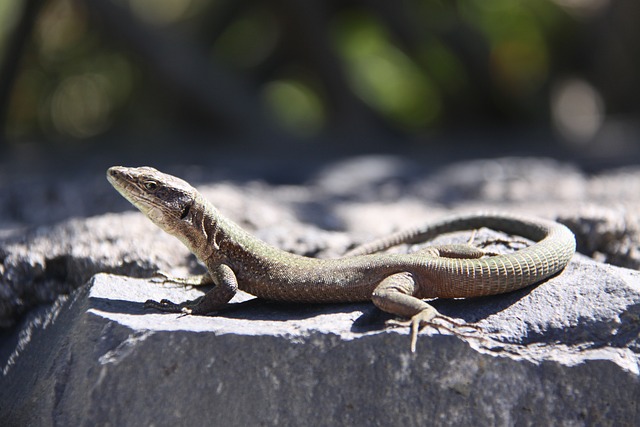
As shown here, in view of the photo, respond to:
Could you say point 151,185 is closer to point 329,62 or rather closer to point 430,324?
point 430,324

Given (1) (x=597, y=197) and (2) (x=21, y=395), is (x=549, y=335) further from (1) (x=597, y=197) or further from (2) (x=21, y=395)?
(1) (x=597, y=197)

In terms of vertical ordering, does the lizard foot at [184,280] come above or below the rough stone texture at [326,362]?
above

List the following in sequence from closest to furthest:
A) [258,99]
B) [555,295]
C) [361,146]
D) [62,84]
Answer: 1. [555,295]
2. [361,146]
3. [258,99]
4. [62,84]

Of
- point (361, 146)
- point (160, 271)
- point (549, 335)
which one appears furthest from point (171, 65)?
point (549, 335)

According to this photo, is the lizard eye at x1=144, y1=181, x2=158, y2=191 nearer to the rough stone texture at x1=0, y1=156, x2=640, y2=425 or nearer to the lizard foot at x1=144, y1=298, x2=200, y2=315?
the rough stone texture at x1=0, y1=156, x2=640, y2=425

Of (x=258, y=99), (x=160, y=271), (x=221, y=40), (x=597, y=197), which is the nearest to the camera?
(x=160, y=271)

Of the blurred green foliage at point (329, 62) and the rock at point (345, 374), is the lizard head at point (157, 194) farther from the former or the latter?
the blurred green foliage at point (329, 62)

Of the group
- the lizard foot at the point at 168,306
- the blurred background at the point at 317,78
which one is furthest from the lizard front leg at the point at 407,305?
the blurred background at the point at 317,78
